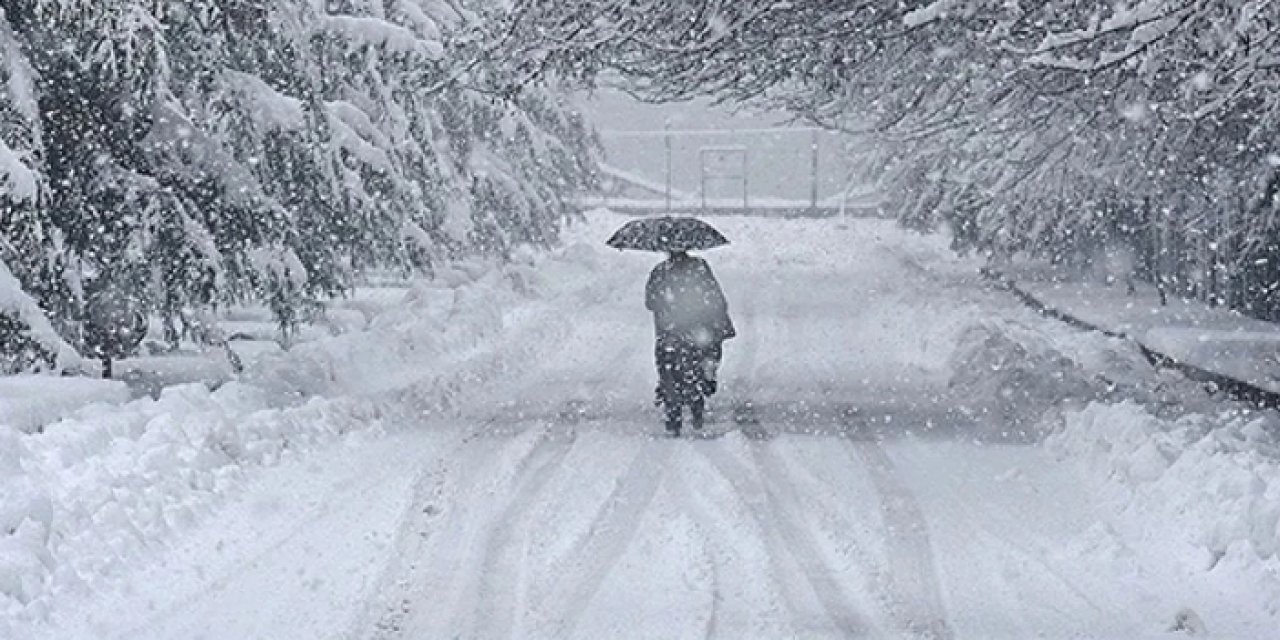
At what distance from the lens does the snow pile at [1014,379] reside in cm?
1482

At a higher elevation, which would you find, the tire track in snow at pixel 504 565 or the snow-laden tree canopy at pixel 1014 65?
the snow-laden tree canopy at pixel 1014 65

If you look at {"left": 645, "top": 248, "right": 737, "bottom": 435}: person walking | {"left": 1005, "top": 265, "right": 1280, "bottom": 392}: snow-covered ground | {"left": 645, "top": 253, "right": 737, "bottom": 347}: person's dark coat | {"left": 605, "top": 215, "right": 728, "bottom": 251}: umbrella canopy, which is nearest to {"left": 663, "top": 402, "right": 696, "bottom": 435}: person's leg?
{"left": 645, "top": 248, "right": 737, "bottom": 435}: person walking

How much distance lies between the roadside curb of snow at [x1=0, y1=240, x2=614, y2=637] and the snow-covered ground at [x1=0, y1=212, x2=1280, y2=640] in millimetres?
26

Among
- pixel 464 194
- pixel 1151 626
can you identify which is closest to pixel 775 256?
pixel 464 194

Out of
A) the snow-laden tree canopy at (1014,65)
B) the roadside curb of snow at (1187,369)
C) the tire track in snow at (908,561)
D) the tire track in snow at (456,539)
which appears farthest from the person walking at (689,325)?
the roadside curb of snow at (1187,369)

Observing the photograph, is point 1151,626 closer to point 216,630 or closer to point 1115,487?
point 1115,487

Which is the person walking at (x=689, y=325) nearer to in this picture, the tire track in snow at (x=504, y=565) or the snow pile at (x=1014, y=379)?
the tire track in snow at (x=504, y=565)

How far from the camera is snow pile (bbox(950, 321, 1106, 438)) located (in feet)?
48.6

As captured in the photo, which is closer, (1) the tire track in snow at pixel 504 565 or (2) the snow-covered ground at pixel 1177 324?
Answer: (1) the tire track in snow at pixel 504 565

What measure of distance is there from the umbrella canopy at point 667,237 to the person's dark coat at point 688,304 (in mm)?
192

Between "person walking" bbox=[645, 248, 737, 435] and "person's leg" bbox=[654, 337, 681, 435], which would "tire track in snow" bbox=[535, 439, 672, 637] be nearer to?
"person's leg" bbox=[654, 337, 681, 435]

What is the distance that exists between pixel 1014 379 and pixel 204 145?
27.2ft

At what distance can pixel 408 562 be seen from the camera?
8.92 m

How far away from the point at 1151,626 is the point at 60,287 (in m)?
9.48
